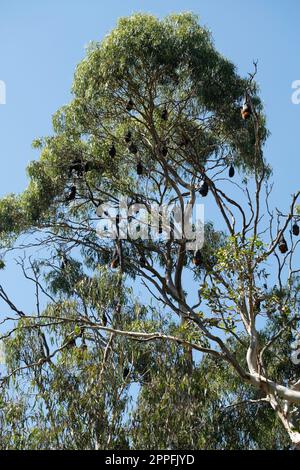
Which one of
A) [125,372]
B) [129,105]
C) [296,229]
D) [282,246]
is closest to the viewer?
[125,372]

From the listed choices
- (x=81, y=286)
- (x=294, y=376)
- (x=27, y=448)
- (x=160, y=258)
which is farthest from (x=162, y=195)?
(x=27, y=448)

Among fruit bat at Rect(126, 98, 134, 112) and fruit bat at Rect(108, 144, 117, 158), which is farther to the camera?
fruit bat at Rect(108, 144, 117, 158)

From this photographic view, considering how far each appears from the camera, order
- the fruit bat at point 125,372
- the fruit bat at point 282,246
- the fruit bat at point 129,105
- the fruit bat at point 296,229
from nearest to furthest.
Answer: the fruit bat at point 125,372, the fruit bat at point 282,246, the fruit bat at point 296,229, the fruit bat at point 129,105

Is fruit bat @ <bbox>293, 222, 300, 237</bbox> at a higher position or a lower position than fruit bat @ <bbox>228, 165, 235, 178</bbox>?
lower

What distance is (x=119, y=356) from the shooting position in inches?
400

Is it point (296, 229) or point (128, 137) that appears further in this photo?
point (128, 137)

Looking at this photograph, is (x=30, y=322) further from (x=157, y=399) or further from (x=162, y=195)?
(x=162, y=195)

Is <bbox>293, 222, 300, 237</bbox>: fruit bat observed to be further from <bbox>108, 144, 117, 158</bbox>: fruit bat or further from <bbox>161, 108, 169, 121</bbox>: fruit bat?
<bbox>108, 144, 117, 158</bbox>: fruit bat

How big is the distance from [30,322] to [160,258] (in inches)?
177

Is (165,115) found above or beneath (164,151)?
above

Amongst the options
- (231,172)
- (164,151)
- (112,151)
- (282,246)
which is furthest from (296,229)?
(112,151)

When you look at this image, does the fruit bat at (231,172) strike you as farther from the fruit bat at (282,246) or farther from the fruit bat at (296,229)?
the fruit bat at (282,246)

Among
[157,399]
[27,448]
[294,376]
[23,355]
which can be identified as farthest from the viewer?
[294,376]

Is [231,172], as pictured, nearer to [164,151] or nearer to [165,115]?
[164,151]
